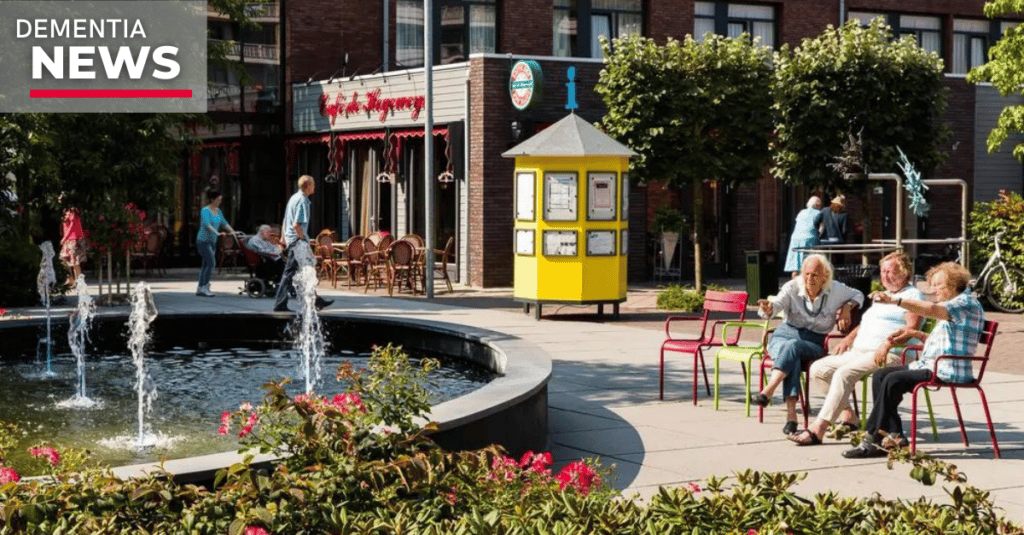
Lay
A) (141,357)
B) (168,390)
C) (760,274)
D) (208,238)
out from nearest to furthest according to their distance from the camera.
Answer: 1. (141,357)
2. (168,390)
3. (760,274)
4. (208,238)

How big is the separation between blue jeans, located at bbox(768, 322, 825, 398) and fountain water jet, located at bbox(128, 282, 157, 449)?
4400 mm

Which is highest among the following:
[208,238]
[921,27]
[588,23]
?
[921,27]

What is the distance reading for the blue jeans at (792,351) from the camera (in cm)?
1087

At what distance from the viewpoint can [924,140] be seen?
84.0 ft

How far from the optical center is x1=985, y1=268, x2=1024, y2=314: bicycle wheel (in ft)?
72.4

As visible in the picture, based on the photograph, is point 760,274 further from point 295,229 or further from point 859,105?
point 295,229

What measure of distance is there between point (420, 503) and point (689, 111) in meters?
18.9

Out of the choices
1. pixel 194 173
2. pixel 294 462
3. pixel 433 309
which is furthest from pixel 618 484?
pixel 194 173

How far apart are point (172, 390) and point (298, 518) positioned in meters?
7.93

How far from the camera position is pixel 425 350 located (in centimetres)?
1478

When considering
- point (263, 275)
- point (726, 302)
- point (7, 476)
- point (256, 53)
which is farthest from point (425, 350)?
point (256, 53)

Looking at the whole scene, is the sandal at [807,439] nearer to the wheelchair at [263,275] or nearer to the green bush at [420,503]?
the green bush at [420,503]

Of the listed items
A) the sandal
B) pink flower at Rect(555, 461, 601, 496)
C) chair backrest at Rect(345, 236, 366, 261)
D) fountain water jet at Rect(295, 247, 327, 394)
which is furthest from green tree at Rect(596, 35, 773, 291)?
pink flower at Rect(555, 461, 601, 496)

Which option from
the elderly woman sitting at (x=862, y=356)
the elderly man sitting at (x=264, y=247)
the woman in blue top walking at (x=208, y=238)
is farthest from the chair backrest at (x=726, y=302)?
the woman in blue top walking at (x=208, y=238)
